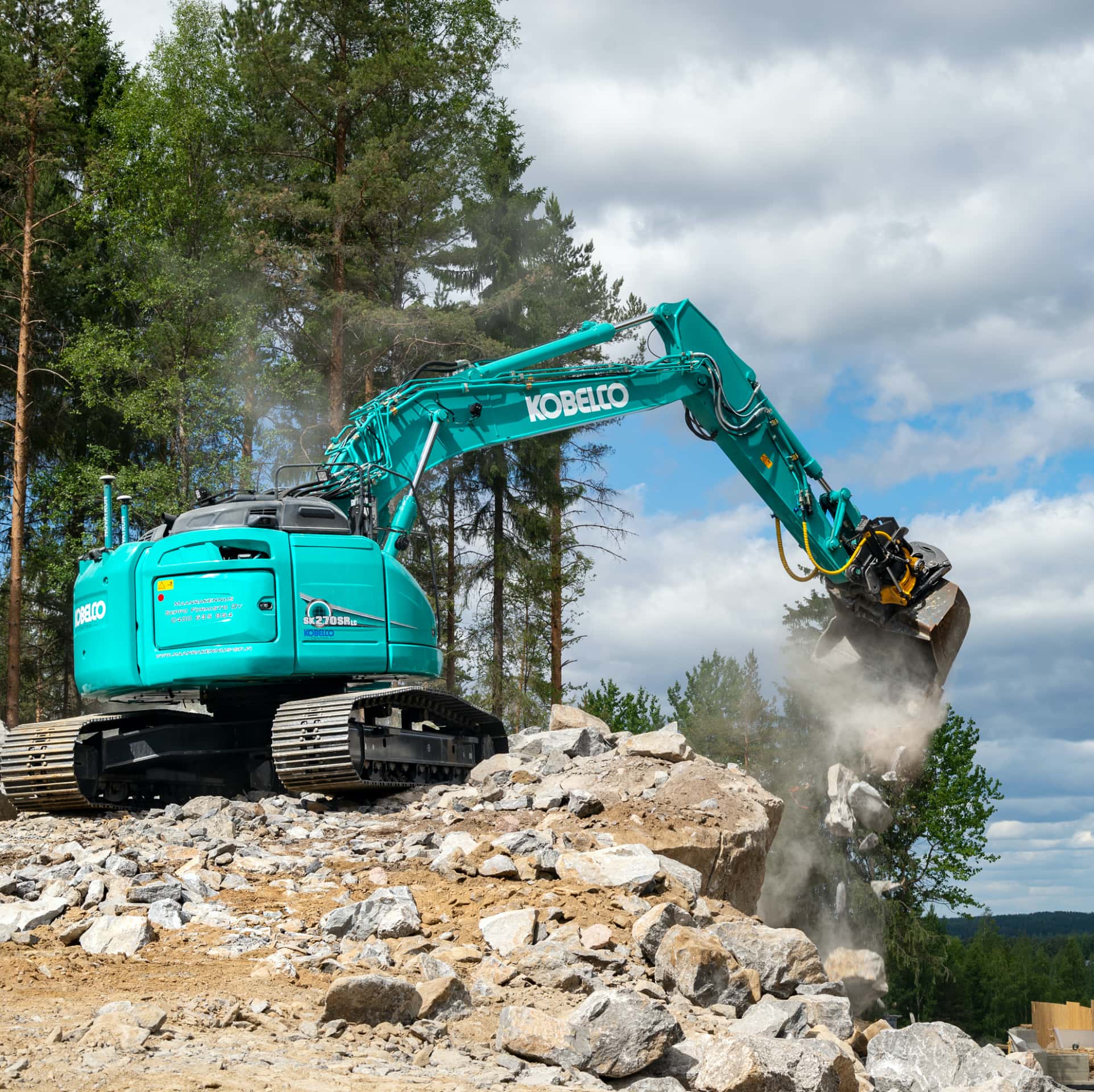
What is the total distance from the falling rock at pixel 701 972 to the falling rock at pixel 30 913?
11.1ft

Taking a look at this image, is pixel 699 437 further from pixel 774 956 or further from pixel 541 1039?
pixel 541 1039

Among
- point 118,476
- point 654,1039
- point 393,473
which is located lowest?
point 654,1039

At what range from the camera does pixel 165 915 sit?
7047 mm

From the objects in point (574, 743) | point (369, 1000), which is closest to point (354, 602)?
point (574, 743)

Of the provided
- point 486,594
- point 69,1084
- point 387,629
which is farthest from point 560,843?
point 486,594

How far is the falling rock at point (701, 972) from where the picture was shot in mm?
6574

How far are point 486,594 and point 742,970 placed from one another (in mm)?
20411

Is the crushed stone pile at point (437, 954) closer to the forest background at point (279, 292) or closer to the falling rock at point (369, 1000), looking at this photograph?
the falling rock at point (369, 1000)

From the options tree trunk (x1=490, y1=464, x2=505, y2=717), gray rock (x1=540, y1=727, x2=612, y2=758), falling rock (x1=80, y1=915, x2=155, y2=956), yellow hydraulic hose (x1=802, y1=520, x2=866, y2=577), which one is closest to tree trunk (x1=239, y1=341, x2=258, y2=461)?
tree trunk (x1=490, y1=464, x2=505, y2=717)

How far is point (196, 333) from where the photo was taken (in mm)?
24812

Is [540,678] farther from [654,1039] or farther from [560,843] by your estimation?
[654,1039]

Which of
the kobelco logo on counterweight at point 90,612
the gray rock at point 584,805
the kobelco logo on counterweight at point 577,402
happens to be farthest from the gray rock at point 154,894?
the kobelco logo on counterweight at point 577,402

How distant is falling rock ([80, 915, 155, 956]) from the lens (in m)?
6.63

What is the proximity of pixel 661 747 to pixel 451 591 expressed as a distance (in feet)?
52.9
